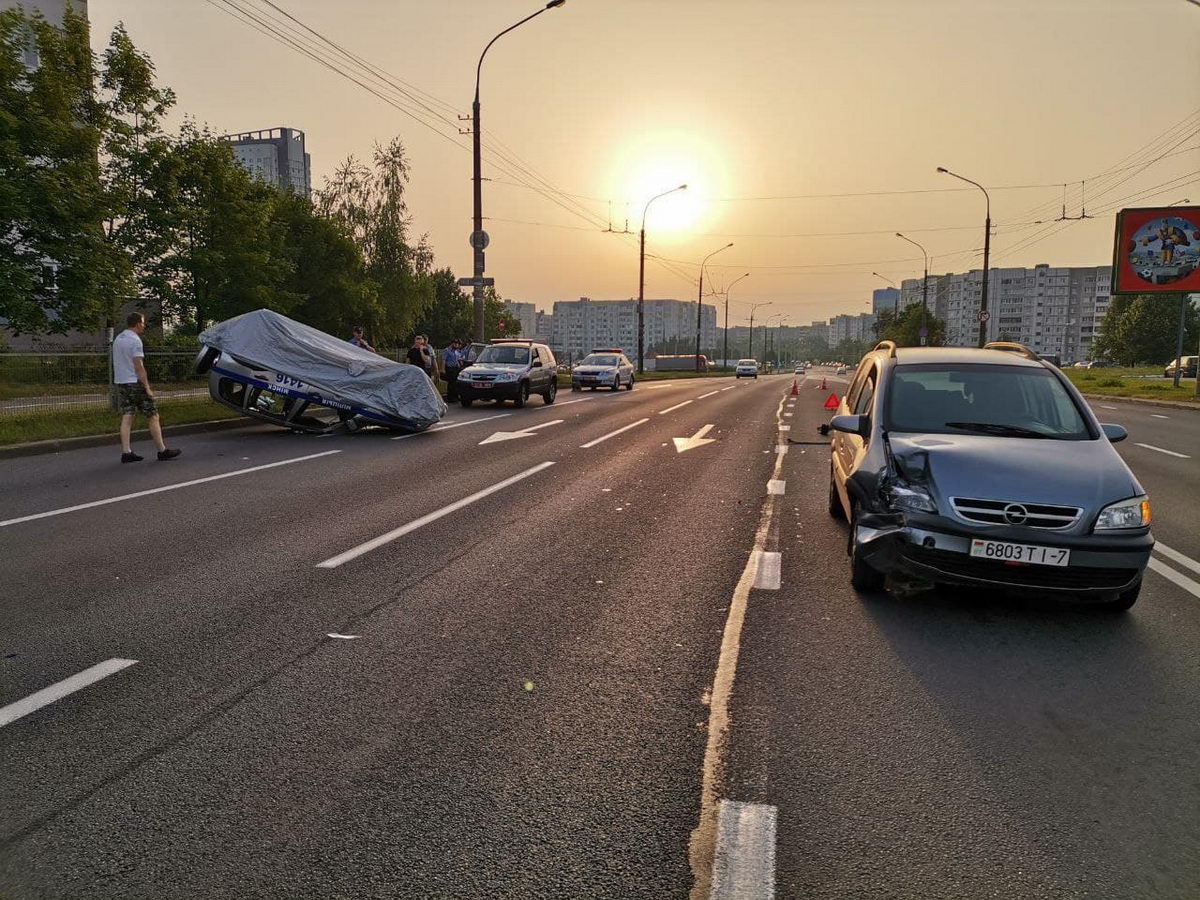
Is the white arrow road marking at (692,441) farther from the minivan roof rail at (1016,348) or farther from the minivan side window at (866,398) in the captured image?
the minivan side window at (866,398)

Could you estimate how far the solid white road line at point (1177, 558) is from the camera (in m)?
6.19

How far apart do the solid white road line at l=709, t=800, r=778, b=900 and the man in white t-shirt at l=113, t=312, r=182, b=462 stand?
420 inches

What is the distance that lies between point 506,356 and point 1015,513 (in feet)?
59.1

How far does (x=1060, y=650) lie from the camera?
14.2 ft

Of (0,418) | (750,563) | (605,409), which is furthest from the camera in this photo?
(605,409)

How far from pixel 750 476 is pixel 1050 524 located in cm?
581

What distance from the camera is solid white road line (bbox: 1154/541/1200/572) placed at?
6.19 metres

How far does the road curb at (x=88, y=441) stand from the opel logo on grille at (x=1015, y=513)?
1277 centimetres

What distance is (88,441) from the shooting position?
41.4 ft

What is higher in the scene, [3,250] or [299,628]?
[3,250]

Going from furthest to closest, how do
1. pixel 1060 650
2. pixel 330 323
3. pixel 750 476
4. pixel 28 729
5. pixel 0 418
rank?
pixel 330 323 → pixel 0 418 → pixel 750 476 → pixel 1060 650 → pixel 28 729

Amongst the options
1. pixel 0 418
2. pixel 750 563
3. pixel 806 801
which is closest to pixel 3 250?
pixel 0 418

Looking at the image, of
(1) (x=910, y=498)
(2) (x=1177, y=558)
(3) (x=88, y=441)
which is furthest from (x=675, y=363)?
(1) (x=910, y=498)

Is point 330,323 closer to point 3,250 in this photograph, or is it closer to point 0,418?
point 3,250
